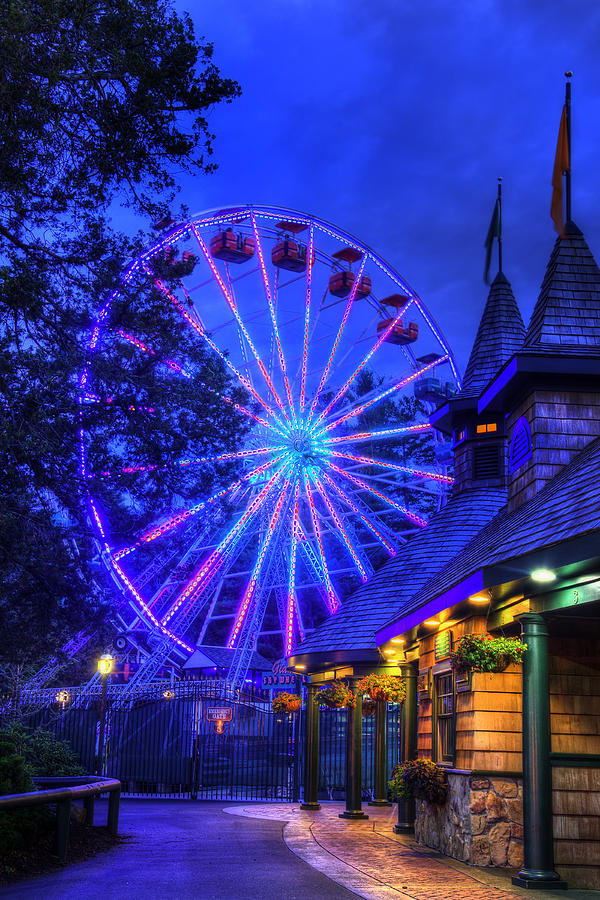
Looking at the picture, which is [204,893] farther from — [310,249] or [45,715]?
[310,249]

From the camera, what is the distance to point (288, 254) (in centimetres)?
2714

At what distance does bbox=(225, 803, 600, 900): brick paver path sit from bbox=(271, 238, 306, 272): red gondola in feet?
55.6

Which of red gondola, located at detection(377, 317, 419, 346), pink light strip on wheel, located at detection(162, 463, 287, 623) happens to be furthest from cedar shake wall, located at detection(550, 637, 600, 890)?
red gondola, located at detection(377, 317, 419, 346)

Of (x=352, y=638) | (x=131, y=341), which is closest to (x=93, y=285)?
(x=131, y=341)

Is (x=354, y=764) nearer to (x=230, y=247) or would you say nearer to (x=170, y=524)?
(x=170, y=524)

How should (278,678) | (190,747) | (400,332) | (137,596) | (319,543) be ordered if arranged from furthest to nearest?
(278,678) < (400,332) < (319,543) < (190,747) < (137,596)

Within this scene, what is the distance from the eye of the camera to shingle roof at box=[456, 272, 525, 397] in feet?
63.2

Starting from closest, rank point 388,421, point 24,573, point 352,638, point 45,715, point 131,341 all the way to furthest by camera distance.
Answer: point 131,341 < point 24,573 < point 352,638 < point 45,715 < point 388,421

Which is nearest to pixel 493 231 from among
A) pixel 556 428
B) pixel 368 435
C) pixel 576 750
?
pixel 556 428

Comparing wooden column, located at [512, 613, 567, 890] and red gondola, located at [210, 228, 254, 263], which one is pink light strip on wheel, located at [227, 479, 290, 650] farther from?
wooden column, located at [512, 613, 567, 890]

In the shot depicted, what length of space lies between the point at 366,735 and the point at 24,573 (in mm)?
12502

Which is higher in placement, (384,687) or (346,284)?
(346,284)

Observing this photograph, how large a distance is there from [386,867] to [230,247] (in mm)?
20070

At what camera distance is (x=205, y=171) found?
9984mm
